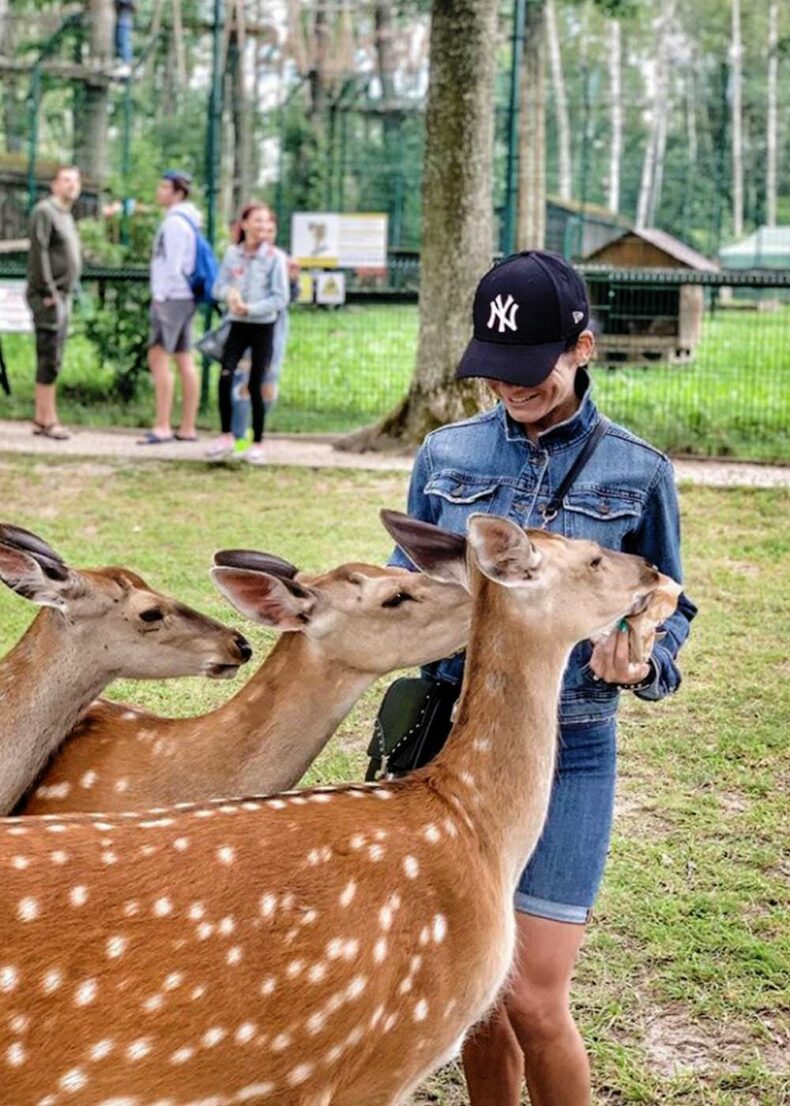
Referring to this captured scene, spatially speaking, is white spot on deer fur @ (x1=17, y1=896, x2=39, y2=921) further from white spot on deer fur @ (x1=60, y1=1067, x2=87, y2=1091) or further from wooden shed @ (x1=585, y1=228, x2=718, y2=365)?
wooden shed @ (x1=585, y1=228, x2=718, y2=365)

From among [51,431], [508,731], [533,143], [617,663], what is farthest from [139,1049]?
[533,143]

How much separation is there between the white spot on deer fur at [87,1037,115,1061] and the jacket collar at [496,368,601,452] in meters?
1.46

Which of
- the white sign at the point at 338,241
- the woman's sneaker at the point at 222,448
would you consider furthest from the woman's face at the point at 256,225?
the white sign at the point at 338,241

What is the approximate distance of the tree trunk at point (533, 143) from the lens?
19.7 metres

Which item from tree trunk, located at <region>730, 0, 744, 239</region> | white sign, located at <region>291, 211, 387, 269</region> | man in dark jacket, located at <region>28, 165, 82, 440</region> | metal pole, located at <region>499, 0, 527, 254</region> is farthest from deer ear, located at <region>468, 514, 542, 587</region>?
tree trunk, located at <region>730, 0, 744, 239</region>

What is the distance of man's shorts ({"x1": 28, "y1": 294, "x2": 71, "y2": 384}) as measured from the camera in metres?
12.3

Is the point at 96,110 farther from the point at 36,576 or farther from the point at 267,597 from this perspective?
the point at 267,597

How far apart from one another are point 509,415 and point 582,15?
195ft

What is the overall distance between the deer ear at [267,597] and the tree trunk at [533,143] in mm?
15235

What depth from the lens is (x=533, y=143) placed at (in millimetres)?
21891

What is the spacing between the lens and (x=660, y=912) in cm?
478

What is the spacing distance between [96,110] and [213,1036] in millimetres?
21633

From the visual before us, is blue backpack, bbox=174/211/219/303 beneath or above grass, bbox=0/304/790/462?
above

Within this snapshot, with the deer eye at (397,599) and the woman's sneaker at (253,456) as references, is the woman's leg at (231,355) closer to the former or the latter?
the woman's sneaker at (253,456)
